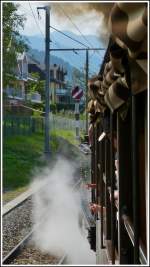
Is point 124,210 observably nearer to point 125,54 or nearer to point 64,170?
point 125,54

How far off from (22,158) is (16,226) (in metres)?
8.72

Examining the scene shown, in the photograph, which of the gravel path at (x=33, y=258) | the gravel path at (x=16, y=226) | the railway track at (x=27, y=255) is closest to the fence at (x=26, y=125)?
the gravel path at (x=16, y=226)

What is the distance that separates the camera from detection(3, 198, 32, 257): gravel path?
25.9ft

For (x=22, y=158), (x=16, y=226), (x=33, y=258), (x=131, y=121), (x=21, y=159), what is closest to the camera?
(x=131, y=121)

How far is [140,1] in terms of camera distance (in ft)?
3.59

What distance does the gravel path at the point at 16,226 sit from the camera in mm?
7888

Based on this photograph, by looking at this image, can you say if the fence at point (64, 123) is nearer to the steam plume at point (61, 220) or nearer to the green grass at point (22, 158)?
the green grass at point (22, 158)

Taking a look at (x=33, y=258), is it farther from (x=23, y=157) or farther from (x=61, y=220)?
(x=23, y=157)

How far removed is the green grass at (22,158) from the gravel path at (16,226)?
11.4ft

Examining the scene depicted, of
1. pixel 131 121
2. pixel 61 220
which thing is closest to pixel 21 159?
pixel 61 220

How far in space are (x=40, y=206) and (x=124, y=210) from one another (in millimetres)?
9564

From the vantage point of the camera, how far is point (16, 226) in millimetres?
9102

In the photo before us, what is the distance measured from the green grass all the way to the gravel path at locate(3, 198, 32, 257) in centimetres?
348

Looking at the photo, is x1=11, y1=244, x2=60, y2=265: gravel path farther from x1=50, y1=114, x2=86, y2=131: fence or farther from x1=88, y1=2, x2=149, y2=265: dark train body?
x1=50, y1=114, x2=86, y2=131: fence
